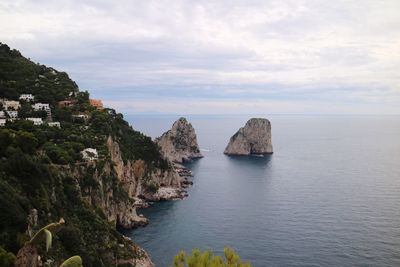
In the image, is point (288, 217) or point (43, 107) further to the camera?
point (288, 217)

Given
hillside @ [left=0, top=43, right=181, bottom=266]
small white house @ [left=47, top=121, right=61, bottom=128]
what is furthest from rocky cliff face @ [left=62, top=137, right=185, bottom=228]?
small white house @ [left=47, top=121, right=61, bottom=128]

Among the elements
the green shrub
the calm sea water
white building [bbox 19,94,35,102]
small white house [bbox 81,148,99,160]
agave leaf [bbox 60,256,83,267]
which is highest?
white building [bbox 19,94,35,102]

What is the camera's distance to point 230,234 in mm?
69000

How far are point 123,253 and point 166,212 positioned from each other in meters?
36.2

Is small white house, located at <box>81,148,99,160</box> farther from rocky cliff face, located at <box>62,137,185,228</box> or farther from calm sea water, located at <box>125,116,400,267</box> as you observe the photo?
calm sea water, located at <box>125,116,400,267</box>

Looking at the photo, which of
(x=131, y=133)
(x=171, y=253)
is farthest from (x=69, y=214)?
(x=131, y=133)

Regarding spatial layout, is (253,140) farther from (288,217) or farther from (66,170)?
(66,170)

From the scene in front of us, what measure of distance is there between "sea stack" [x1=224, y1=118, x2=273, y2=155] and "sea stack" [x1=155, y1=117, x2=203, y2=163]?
54.6 feet

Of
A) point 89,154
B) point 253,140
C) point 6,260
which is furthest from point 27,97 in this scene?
point 253,140

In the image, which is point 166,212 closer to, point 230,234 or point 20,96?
point 230,234

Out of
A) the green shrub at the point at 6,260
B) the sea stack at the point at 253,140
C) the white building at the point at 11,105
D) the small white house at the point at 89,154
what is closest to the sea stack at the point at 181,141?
the sea stack at the point at 253,140

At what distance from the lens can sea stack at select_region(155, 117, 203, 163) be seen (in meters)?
157

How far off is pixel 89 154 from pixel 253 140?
122m

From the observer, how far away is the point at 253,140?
174500 millimetres
